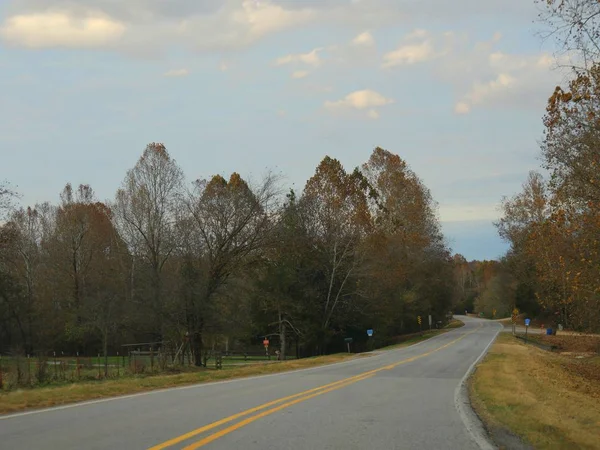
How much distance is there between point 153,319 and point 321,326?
882 inches

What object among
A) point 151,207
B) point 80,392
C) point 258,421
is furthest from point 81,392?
point 151,207

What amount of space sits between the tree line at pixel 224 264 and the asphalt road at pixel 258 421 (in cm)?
1235

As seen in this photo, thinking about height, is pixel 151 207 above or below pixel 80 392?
above

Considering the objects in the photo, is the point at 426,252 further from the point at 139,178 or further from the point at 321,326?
the point at 139,178

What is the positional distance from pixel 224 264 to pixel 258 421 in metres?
24.0

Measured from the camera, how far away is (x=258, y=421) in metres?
9.83

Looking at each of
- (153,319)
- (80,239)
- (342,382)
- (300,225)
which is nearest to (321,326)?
(300,225)

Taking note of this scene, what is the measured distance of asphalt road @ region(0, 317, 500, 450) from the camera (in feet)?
26.2

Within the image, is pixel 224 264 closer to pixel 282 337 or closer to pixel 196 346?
pixel 196 346

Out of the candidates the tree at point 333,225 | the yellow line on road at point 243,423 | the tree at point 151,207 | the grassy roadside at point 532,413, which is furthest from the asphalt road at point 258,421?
the tree at point 333,225

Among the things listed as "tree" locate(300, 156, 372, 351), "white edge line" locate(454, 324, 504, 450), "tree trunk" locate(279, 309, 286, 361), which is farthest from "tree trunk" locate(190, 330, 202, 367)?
"tree" locate(300, 156, 372, 351)

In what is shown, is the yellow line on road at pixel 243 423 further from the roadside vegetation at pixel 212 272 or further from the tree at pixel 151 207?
the tree at pixel 151 207

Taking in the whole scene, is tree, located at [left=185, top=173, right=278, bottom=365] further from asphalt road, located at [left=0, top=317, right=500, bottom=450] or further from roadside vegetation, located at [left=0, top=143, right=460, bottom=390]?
asphalt road, located at [left=0, top=317, right=500, bottom=450]

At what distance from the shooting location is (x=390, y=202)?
63719mm
